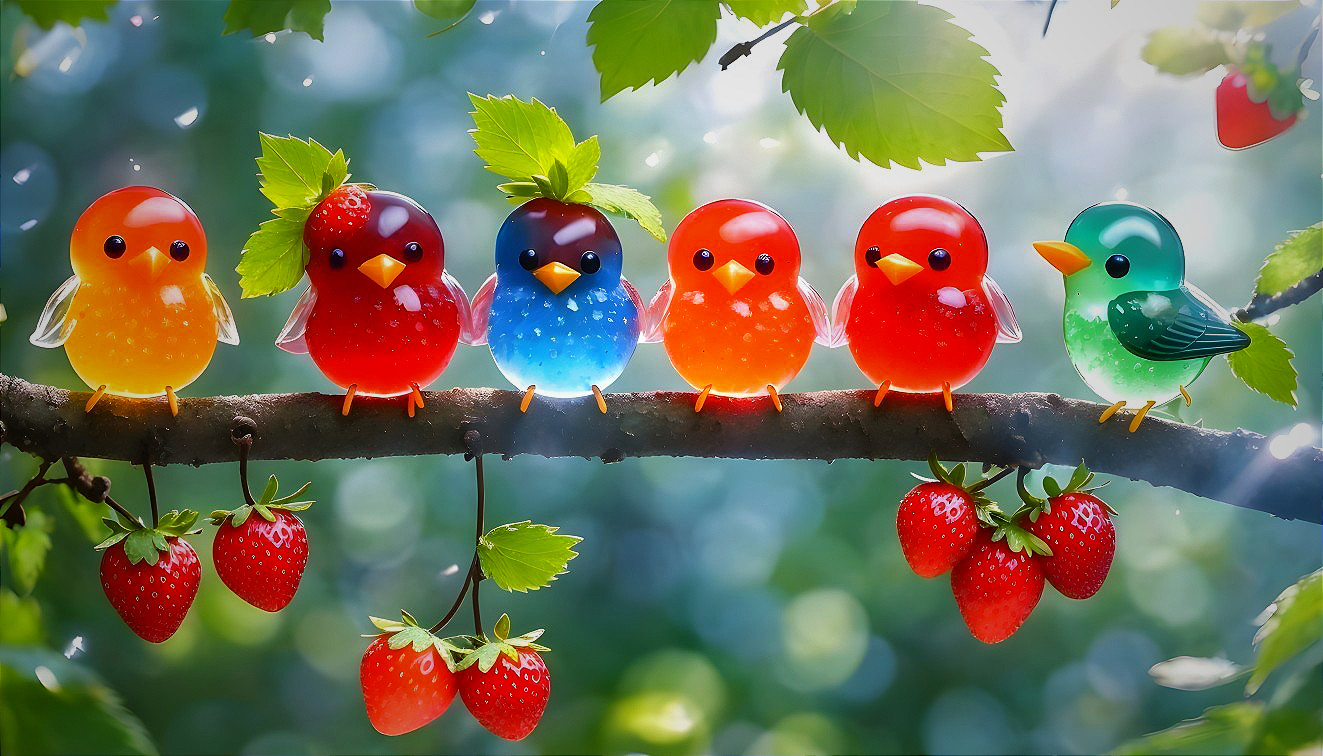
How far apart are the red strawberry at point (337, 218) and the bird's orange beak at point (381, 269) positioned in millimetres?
33

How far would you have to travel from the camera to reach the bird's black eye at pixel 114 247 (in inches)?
20.3

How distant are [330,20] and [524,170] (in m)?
0.60

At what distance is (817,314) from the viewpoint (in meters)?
→ 0.58

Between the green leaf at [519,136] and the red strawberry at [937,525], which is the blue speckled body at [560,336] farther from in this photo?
the red strawberry at [937,525]

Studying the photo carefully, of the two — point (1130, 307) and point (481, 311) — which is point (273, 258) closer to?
point (481, 311)

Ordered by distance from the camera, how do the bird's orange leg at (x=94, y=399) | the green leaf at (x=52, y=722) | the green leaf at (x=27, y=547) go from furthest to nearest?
1. the green leaf at (x=27, y=547)
2. the green leaf at (x=52, y=722)
3. the bird's orange leg at (x=94, y=399)

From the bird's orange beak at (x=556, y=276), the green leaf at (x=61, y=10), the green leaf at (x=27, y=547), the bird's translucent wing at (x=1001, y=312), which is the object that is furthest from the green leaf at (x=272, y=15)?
the green leaf at (x=27, y=547)

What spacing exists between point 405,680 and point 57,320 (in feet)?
0.94

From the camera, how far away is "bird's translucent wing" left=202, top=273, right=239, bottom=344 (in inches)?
21.8

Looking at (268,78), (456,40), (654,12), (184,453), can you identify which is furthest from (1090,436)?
(268,78)

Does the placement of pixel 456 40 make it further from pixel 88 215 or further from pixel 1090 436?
pixel 1090 436

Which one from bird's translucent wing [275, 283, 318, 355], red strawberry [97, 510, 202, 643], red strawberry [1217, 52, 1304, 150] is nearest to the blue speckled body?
bird's translucent wing [275, 283, 318, 355]

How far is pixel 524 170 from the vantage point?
1.81ft

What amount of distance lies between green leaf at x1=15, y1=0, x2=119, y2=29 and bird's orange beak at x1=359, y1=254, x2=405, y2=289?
18 centimetres
